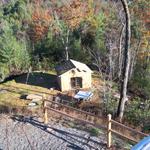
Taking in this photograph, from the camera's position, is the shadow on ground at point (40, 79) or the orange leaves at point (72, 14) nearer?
the shadow on ground at point (40, 79)

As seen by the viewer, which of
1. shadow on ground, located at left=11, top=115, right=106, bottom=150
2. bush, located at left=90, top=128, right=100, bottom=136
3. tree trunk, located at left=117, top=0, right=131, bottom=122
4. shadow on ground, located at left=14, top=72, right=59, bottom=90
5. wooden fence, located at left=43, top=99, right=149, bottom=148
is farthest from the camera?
shadow on ground, located at left=14, top=72, right=59, bottom=90

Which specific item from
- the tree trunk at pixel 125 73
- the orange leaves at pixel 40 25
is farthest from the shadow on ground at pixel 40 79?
the tree trunk at pixel 125 73

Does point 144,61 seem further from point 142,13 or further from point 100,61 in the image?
point 142,13

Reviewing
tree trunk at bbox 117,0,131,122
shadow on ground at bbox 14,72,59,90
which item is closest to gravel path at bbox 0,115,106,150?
tree trunk at bbox 117,0,131,122

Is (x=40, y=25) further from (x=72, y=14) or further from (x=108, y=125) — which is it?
(x=108, y=125)

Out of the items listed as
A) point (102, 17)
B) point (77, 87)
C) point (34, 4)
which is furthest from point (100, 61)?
point (34, 4)

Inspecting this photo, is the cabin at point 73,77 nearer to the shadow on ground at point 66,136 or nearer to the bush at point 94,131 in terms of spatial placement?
the shadow on ground at point 66,136

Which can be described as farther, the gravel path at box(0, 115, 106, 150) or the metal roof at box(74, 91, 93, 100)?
the metal roof at box(74, 91, 93, 100)

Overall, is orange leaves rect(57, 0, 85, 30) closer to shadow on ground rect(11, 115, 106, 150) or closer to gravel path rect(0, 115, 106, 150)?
shadow on ground rect(11, 115, 106, 150)
